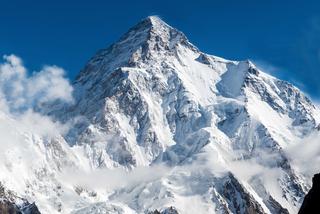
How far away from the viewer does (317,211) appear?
60.3 meters

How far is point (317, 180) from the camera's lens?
63344 millimetres

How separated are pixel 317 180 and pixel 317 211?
3756mm
